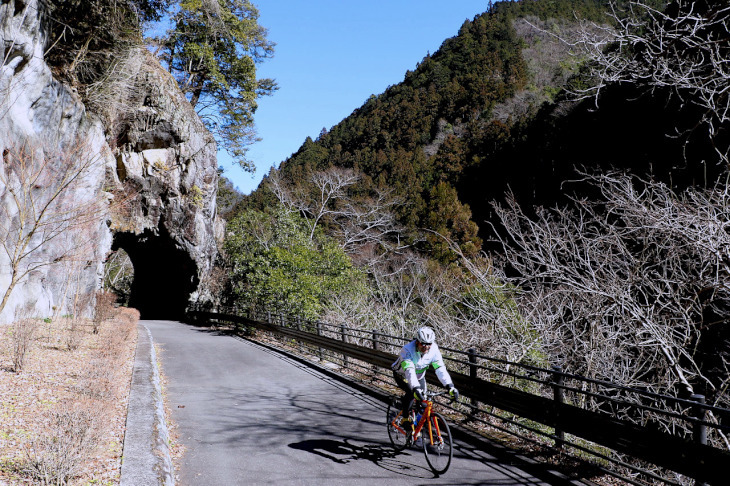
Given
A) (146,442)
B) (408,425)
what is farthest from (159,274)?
(408,425)

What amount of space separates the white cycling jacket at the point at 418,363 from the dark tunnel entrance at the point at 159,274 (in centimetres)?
3019

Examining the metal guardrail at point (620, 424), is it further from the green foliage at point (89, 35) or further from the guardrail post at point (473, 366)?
the green foliage at point (89, 35)

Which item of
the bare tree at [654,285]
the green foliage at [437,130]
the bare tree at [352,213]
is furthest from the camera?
the green foliage at [437,130]

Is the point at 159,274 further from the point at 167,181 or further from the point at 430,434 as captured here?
the point at 430,434

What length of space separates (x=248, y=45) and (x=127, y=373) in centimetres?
2985

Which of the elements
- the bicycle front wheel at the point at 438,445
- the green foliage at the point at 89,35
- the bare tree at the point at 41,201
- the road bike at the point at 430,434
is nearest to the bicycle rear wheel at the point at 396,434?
the road bike at the point at 430,434

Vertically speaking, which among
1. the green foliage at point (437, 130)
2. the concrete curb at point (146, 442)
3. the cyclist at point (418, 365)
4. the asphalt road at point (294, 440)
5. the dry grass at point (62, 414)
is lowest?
the asphalt road at point (294, 440)

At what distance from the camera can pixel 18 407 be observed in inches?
270

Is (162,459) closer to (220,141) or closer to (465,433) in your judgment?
(465,433)

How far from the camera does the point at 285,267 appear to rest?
25.0 meters

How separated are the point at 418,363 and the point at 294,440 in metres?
2.18

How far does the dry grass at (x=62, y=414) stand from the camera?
4.43m

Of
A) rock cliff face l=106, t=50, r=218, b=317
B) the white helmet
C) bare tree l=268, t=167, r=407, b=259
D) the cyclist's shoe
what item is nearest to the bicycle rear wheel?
the cyclist's shoe

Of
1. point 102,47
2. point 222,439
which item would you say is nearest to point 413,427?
point 222,439
